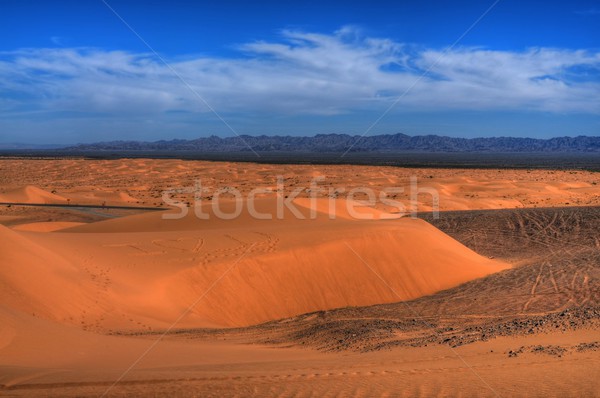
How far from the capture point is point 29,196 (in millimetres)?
32438

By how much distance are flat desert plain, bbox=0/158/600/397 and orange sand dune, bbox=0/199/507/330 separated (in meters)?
0.05

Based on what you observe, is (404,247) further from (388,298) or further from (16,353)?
(16,353)

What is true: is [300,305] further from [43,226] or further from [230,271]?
[43,226]

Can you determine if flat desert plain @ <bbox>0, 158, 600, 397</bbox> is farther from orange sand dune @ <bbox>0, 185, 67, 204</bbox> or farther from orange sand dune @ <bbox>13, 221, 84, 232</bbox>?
orange sand dune @ <bbox>0, 185, 67, 204</bbox>

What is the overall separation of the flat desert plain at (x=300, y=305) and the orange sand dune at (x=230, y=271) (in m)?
0.05

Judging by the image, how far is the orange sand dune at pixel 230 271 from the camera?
1038 cm

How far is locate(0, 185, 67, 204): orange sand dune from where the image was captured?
3186cm

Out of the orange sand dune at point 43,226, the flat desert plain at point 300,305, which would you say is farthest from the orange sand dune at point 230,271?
the orange sand dune at point 43,226

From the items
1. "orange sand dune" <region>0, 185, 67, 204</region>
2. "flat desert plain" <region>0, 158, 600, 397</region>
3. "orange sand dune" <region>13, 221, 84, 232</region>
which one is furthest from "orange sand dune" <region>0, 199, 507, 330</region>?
"orange sand dune" <region>0, 185, 67, 204</region>

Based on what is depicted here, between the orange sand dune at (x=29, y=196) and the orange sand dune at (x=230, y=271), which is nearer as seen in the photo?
the orange sand dune at (x=230, y=271)

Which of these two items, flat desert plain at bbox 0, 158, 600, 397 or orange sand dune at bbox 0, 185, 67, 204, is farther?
orange sand dune at bbox 0, 185, 67, 204

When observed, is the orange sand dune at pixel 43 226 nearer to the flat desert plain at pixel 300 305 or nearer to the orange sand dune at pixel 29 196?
the flat desert plain at pixel 300 305

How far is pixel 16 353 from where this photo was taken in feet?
21.4

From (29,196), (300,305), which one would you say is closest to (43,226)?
(29,196)
